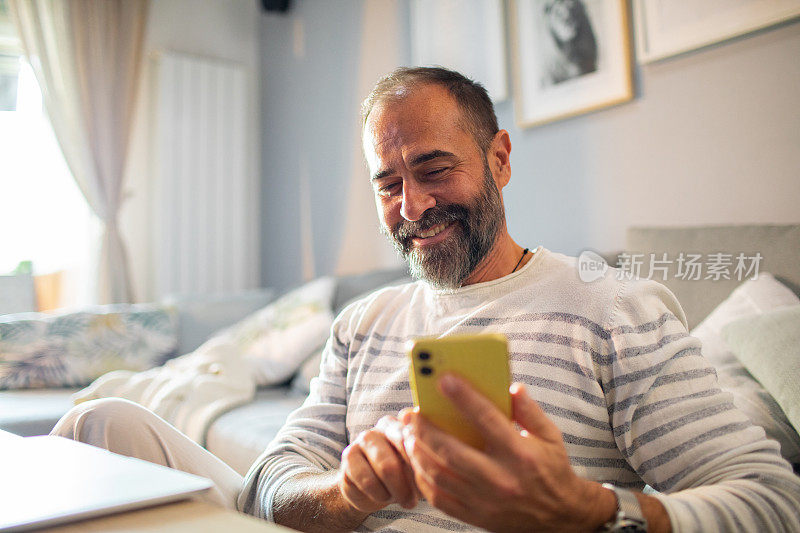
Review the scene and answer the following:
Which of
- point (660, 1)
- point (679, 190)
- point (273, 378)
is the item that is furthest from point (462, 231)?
point (273, 378)

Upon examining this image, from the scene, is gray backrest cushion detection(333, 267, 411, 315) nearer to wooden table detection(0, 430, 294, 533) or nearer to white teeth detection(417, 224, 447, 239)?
white teeth detection(417, 224, 447, 239)

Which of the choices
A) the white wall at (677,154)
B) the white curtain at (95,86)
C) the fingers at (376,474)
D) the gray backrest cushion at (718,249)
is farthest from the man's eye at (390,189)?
the white curtain at (95,86)

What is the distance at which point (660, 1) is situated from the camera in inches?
69.4

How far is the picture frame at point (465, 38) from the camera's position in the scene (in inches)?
88.6

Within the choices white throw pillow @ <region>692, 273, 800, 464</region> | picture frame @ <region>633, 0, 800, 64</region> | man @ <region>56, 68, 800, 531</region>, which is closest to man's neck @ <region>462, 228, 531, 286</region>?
man @ <region>56, 68, 800, 531</region>

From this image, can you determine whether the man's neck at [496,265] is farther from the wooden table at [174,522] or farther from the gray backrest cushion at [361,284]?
the gray backrest cushion at [361,284]

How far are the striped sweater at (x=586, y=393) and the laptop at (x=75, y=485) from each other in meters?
0.32

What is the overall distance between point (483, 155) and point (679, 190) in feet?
3.12

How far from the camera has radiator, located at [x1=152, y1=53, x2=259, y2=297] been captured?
3537mm

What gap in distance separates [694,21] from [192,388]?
1778 mm

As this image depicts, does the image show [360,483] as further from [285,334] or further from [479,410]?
[285,334]

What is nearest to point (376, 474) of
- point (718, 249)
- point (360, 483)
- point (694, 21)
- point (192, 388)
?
point (360, 483)

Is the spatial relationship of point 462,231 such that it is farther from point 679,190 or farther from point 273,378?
point 273,378

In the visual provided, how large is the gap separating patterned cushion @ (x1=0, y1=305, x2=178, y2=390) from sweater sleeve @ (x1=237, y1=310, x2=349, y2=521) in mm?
1731
